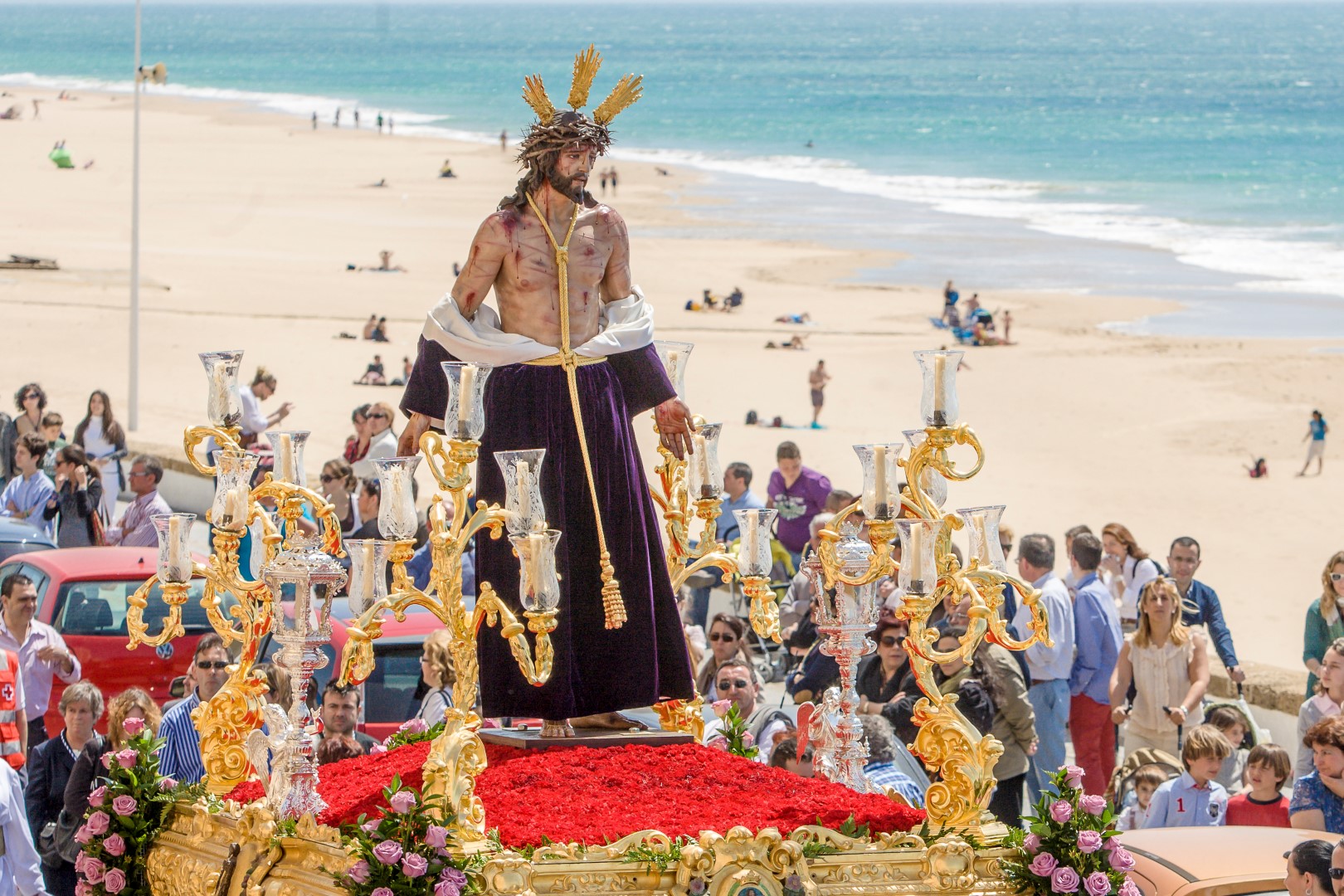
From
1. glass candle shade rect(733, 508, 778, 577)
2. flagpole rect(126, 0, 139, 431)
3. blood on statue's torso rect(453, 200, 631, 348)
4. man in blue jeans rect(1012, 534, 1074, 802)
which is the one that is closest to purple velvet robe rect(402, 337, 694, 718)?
blood on statue's torso rect(453, 200, 631, 348)

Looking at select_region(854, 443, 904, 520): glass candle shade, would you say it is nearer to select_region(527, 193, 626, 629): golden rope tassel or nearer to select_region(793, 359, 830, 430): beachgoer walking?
select_region(527, 193, 626, 629): golden rope tassel

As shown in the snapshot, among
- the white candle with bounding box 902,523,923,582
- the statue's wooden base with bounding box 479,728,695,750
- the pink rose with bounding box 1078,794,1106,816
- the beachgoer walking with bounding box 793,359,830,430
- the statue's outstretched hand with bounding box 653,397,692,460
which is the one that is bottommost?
the pink rose with bounding box 1078,794,1106,816

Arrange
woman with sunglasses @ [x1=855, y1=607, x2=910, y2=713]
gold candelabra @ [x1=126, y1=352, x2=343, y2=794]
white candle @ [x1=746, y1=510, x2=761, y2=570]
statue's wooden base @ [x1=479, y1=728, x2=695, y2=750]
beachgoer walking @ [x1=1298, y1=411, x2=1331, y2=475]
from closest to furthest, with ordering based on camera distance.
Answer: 1. gold candelabra @ [x1=126, y1=352, x2=343, y2=794]
2. statue's wooden base @ [x1=479, y1=728, x2=695, y2=750]
3. white candle @ [x1=746, y1=510, x2=761, y2=570]
4. woman with sunglasses @ [x1=855, y1=607, x2=910, y2=713]
5. beachgoer walking @ [x1=1298, y1=411, x2=1331, y2=475]

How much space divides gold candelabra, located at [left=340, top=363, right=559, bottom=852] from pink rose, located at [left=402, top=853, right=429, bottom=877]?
21 cm

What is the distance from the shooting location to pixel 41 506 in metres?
15.2

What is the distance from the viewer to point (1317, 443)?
26.7 meters

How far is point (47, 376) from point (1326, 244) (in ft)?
110

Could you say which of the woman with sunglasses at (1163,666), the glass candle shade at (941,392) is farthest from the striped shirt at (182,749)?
the woman with sunglasses at (1163,666)

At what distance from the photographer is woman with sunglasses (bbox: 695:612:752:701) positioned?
10477mm

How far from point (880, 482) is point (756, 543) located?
0.90 metres

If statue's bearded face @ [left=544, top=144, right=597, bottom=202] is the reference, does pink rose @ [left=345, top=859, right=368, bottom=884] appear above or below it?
below

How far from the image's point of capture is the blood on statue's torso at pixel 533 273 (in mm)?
7184

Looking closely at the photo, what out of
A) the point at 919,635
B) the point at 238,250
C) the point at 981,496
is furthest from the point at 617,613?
the point at 238,250

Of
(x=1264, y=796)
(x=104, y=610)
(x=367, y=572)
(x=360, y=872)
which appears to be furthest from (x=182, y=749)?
(x=1264, y=796)
